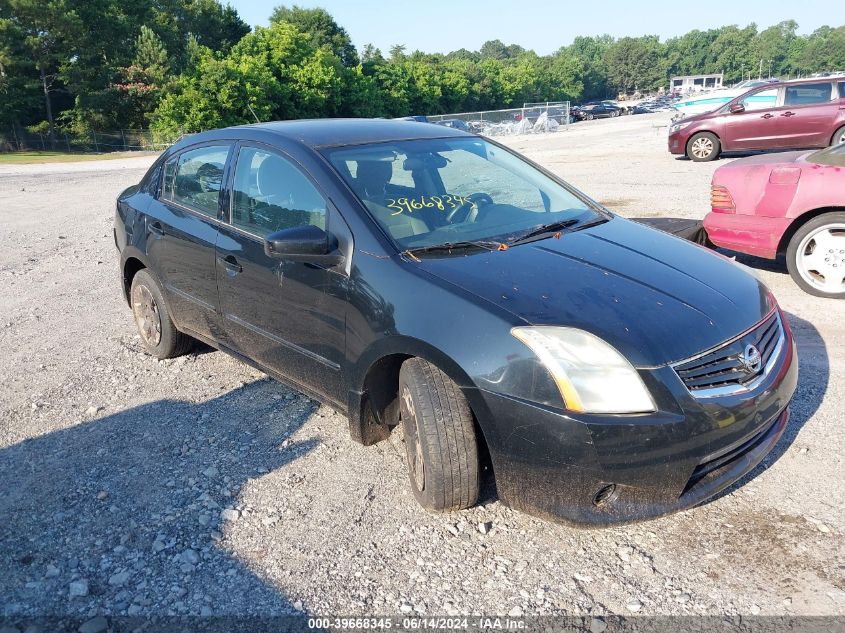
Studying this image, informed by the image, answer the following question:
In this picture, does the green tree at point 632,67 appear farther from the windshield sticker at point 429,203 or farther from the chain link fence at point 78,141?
the windshield sticker at point 429,203

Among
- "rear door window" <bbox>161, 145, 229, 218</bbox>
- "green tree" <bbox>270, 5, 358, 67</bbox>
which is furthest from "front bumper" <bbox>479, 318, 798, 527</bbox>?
"green tree" <bbox>270, 5, 358, 67</bbox>

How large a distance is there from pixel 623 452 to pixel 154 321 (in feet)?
12.3

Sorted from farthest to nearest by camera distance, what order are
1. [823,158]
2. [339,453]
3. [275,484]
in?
[823,158], [339,453], [275,484]

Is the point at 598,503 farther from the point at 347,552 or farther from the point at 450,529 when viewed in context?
the point at 347,552

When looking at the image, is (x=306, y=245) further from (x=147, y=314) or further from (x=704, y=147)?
(x=704, y=147)

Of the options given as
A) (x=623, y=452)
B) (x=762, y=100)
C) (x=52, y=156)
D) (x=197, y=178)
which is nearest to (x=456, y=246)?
(x=623, y=452)

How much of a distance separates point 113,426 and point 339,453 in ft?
4.88

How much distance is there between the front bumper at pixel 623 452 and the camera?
2.56 m

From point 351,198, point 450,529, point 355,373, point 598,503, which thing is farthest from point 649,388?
point 351,198

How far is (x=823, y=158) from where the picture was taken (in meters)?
5.93

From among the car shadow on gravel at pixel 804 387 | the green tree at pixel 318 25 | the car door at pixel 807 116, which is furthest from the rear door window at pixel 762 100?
the green tree at pixel 318 25

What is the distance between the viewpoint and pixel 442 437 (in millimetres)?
2887

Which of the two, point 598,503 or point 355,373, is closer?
point 598,503

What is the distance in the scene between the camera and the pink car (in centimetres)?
570
